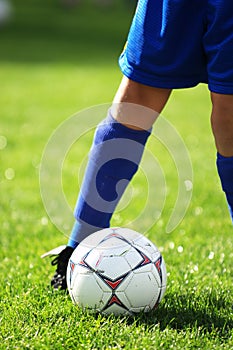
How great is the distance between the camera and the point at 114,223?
3.71 m

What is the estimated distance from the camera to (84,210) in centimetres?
262

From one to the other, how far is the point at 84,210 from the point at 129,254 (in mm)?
318

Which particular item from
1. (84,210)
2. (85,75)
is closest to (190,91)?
(85,75)

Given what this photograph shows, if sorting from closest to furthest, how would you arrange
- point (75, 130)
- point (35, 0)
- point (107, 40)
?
point (75, 130) → point (107, 40) → point (35, 0)

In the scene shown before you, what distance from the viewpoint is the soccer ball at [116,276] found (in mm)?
2338

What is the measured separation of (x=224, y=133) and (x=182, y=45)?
340 mm

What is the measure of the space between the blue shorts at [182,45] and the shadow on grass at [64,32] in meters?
10.1

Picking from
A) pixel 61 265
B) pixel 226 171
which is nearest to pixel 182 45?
pixel 226 171

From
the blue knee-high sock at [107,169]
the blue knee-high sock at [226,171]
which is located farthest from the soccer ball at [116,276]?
the blue knee-high sock at [226,171]

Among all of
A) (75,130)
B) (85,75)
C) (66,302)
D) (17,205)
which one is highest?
(66,302)

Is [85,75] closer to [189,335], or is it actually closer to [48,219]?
[48,219]

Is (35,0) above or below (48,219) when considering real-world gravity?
below

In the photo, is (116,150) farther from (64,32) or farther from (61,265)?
(64,32)

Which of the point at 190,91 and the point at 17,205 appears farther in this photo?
the point at 190,91
